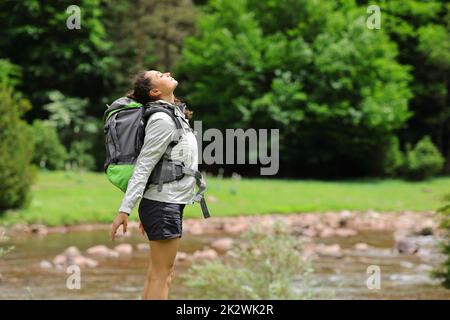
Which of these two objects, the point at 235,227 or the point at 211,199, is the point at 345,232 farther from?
the point at 211,199

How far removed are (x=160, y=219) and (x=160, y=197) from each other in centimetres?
13

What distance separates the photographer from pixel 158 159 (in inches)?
181

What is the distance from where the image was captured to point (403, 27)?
4153cm

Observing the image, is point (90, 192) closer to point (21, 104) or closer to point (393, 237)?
point (21, 104)

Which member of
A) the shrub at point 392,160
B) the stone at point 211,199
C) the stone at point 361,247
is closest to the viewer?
the stone at point 361,247

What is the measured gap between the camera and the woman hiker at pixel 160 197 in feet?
14.9

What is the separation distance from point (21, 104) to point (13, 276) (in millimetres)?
7020

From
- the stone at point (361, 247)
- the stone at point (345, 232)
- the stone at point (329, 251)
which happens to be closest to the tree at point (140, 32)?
the stone at point (345, 232)

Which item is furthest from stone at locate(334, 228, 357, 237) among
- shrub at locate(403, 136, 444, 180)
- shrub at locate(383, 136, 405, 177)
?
shrub at locate(383, 136, 405, 177)

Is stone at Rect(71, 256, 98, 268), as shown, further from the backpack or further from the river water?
the backpack

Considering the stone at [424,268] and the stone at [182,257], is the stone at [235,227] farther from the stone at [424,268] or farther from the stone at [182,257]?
the stone at [424,268]

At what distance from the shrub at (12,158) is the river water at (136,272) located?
1229 millimetres

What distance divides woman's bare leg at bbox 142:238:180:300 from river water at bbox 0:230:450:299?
18.5 feet

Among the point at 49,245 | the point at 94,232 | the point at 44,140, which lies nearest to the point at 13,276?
the point at 49,245
